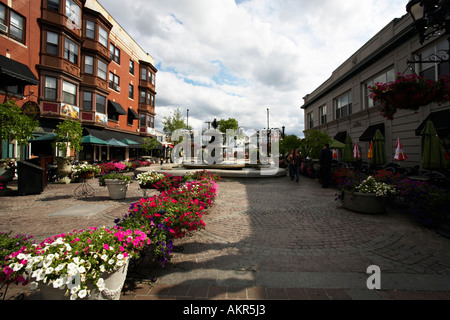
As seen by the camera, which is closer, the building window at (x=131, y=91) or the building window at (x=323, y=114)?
the building window at (x=323, y=114)

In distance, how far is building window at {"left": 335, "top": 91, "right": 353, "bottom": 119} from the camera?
1950 cm

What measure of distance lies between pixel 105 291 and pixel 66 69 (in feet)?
66.6

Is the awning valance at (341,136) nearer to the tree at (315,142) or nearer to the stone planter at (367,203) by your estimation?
the tree at (315,142)

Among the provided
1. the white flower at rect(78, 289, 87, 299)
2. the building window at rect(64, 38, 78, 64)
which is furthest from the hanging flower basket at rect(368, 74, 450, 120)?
the building window at rect(64, 38, 78, 64)

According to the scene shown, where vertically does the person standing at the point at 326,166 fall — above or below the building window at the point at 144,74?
below

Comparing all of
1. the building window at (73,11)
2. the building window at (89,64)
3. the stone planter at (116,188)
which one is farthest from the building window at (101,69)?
the stone planter at (116,188)

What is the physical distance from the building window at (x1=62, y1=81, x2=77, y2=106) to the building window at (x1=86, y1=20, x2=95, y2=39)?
18.2 feet

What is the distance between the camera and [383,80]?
50.1 feet

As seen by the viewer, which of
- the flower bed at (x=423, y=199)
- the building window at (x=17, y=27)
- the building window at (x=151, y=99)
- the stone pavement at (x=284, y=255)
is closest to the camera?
the stone pavement at (x=284, y=255)

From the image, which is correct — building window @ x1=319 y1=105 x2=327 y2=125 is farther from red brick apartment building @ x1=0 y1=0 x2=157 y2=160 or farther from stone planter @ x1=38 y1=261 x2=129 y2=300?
stone planter @ x1=38 y1=261 x2=129 y2=300

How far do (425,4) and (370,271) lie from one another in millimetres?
5199

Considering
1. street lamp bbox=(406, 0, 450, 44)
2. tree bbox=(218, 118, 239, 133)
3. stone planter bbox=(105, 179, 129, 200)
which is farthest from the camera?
tree bbox=(218, 118, 239, 133)

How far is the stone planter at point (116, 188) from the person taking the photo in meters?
7.91

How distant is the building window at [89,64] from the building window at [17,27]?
16.8 ft
